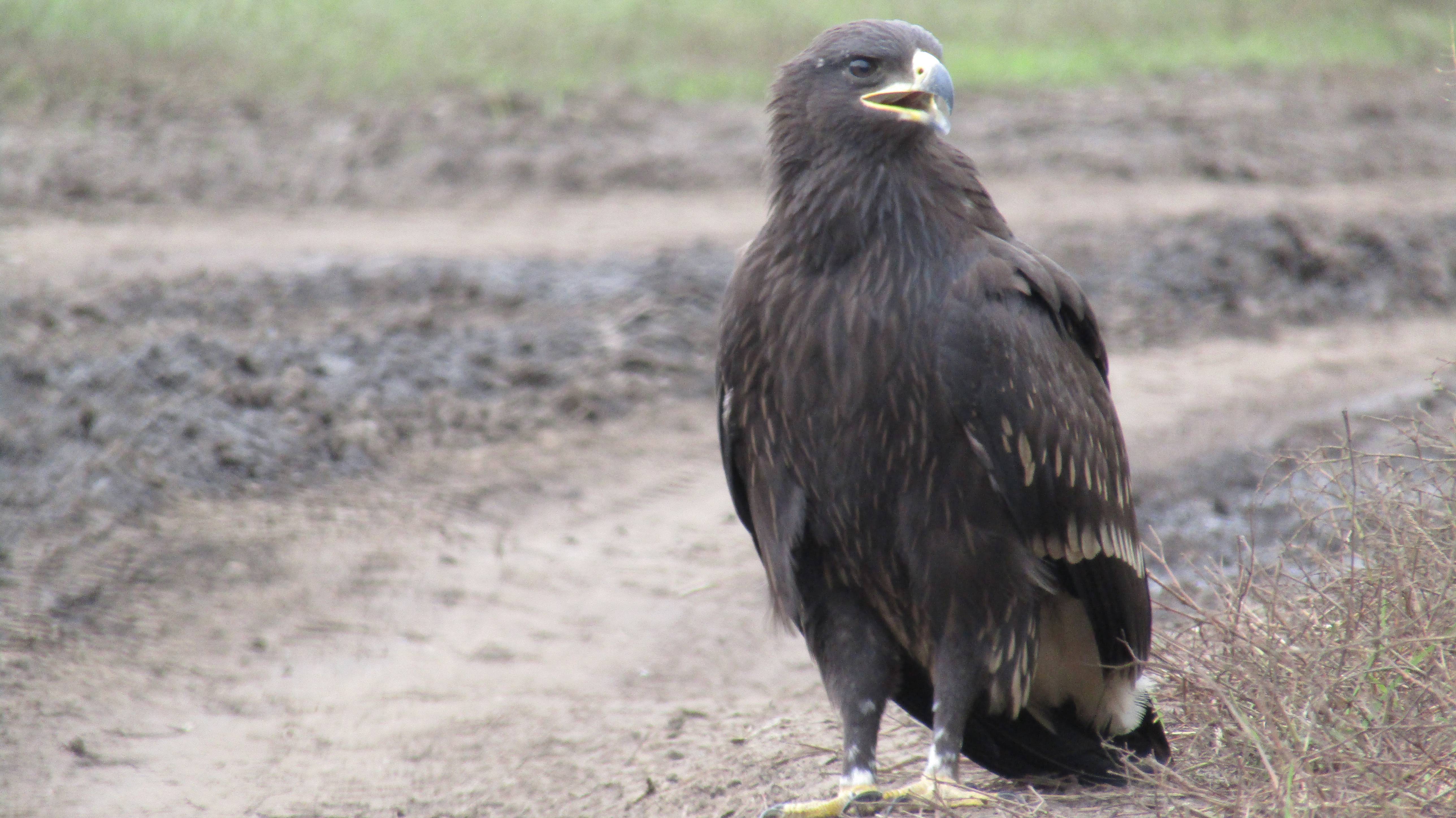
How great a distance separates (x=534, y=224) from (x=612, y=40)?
4.72 metres

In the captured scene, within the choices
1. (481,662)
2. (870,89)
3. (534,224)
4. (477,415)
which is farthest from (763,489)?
(534,224)

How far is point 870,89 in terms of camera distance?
11.3ft

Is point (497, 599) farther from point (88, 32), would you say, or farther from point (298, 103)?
point (88, 32)

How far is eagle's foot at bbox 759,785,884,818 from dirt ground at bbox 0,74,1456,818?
35 cm

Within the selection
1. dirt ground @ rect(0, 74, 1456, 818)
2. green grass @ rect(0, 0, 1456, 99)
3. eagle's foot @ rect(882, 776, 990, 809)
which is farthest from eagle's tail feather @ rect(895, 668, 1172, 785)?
green grass @ rect(0, 0, 1456, 99)

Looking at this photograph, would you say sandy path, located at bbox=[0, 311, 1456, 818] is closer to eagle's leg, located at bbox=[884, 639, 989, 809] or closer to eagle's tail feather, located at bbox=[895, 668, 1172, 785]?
eagle's tail feather, located at bbox=[895, 668, 1172, 785]

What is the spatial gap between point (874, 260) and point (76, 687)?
3304 millimetres

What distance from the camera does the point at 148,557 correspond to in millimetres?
5699

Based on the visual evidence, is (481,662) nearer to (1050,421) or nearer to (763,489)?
(763,489)

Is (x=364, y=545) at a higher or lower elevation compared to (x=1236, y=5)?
lower

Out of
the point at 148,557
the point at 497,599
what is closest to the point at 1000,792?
the point at 497,599

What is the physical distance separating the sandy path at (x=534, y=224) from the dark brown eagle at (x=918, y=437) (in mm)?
5693

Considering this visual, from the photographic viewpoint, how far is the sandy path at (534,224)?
333 inches

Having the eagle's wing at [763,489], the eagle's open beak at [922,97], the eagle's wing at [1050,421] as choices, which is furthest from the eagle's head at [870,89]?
the eagle's wing at [763,489]
